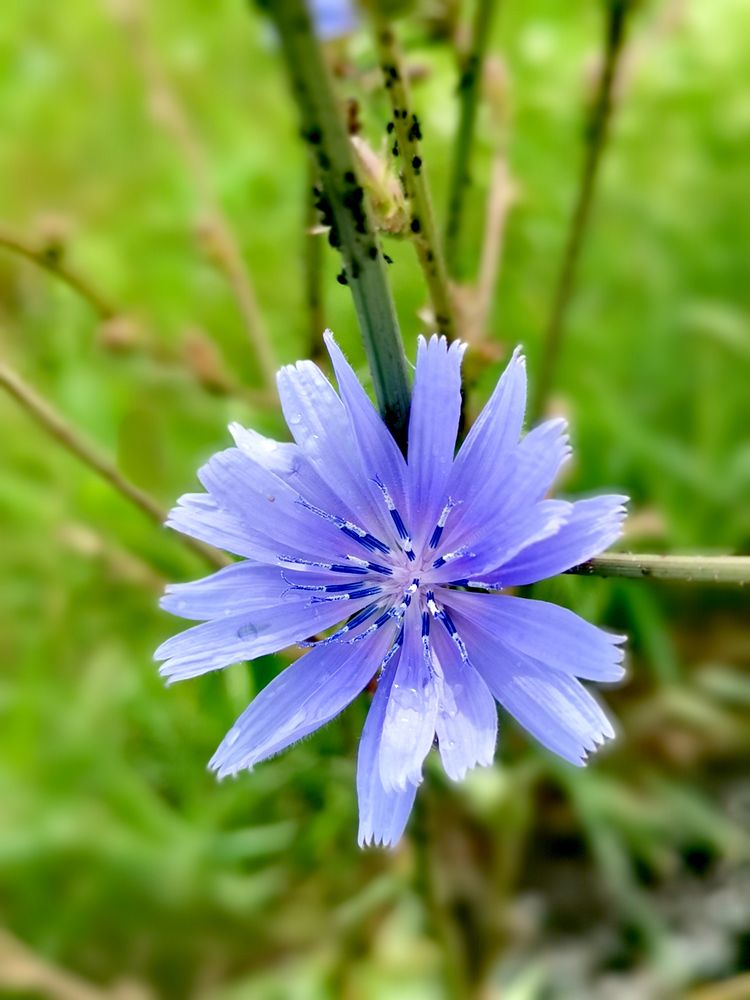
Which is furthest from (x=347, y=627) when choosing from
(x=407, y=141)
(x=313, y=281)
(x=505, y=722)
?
(x=505, y=722)

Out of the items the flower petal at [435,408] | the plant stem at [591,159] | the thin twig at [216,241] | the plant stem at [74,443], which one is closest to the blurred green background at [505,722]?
the thin twig at [216,241]

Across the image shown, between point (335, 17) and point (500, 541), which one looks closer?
point (500, 541)

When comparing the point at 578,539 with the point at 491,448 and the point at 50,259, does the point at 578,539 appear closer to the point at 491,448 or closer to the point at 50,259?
the point at 491,448

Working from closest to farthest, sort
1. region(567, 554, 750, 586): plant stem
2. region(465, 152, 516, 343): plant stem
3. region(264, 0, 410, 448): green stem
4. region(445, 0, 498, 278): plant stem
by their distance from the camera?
region(264, 0, 410, 448): green stem < region(567, 554, 750, 586): plant stem < region(445, 0, 498, 278): plant stem < region(465, 152, 516, 343): plant stem

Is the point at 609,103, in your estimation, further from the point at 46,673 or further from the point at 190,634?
the point at 46,673

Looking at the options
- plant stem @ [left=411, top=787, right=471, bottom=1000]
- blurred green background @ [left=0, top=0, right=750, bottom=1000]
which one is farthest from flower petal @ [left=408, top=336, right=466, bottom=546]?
blurred green background @ [left=0, top=0, right=750, bottom=1000]

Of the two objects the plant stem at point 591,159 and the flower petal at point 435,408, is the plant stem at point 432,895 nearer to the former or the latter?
the flower petal at point 435,408

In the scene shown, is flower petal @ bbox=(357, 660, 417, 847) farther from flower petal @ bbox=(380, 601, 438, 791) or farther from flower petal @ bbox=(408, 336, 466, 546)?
flower petal @ bbox=(408, 336, 466, 546)

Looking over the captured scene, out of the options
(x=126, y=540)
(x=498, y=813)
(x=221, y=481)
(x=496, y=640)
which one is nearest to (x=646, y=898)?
(x=498, y=813)

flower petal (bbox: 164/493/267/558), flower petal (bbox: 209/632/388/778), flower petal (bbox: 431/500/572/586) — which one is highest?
flower petal (bbox: 164/493/267/558)
